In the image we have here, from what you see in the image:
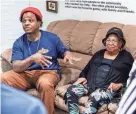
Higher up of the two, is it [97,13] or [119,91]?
[97,13]

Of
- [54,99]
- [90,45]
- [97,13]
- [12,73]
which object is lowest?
[54,99]

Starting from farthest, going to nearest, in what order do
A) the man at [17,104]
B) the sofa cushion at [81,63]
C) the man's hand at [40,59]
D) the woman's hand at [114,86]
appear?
the sofa cushion at [81,63] → the man's hand at [40,59] → the woman's hand at [114,86] → the man at [17,104]

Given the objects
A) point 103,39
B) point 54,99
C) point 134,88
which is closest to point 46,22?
point 103,39

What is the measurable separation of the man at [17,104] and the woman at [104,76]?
4.58ft

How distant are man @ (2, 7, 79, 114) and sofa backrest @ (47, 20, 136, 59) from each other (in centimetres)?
33

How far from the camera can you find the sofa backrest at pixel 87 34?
243 centimetres

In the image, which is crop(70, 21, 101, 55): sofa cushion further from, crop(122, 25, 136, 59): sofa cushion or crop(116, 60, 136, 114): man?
crop(116, 60, 136, 114): man

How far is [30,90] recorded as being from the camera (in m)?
2.40

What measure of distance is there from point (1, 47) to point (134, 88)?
2.48m

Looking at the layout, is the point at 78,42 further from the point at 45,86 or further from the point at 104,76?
the point at 45,86

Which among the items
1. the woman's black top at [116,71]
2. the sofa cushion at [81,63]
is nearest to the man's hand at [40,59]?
the woman's black top at [116,71]

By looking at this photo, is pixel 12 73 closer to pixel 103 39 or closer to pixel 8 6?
pixel 103 39

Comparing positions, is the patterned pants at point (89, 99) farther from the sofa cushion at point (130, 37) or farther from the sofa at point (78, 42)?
the sofa cushion at point (130, 37)

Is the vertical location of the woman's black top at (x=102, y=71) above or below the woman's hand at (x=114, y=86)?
above
